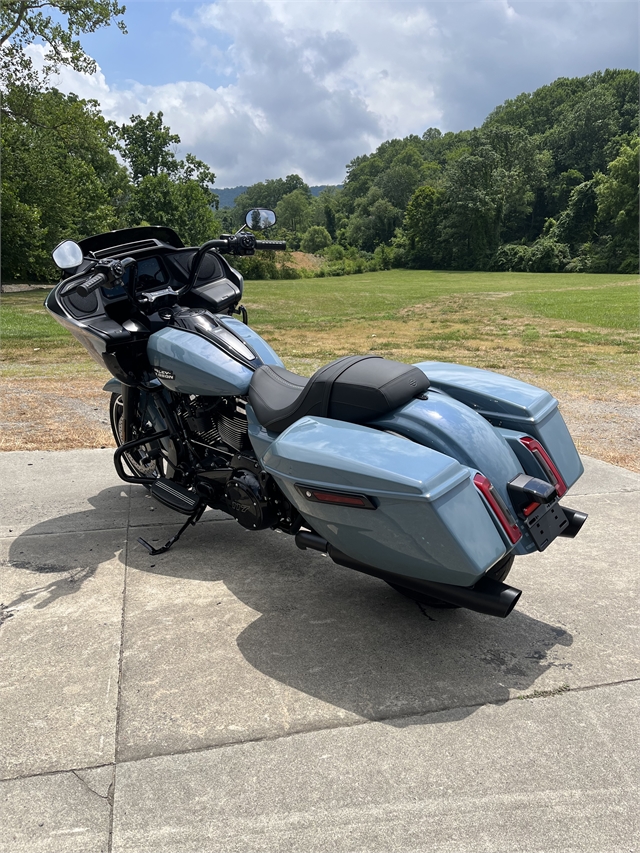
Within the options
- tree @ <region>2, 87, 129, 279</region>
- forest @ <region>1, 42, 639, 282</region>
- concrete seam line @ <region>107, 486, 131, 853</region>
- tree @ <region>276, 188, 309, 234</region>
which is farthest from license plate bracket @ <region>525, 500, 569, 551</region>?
tree @ <region>276, 188, 309, 234</region>

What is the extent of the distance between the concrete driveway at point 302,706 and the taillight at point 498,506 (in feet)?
1.89

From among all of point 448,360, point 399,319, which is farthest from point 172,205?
point 448,360

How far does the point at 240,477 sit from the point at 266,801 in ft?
5.06

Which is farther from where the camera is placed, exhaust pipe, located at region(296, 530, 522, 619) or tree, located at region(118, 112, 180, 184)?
tree, located at region(118, 112, 180, 184)

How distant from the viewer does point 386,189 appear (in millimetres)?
100250

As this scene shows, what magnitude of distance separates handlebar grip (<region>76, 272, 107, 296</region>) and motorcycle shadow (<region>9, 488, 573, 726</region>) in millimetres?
Answer: 1370

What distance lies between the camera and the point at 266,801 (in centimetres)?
203

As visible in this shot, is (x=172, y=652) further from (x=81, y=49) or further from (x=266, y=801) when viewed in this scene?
(x=81, y=49)

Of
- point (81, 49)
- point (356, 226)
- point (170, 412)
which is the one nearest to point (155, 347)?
point (170, 412)

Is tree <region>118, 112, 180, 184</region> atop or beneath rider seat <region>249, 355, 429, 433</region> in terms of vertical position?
atop

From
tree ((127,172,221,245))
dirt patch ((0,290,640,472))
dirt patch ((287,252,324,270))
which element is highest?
tree ((127,172,221,245))

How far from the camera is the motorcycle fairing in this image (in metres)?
2.27

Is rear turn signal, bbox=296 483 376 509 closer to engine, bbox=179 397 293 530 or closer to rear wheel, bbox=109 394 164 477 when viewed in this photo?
engine, bbox=179 397 293 530

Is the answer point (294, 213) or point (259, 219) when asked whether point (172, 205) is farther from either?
point (294, 213)
